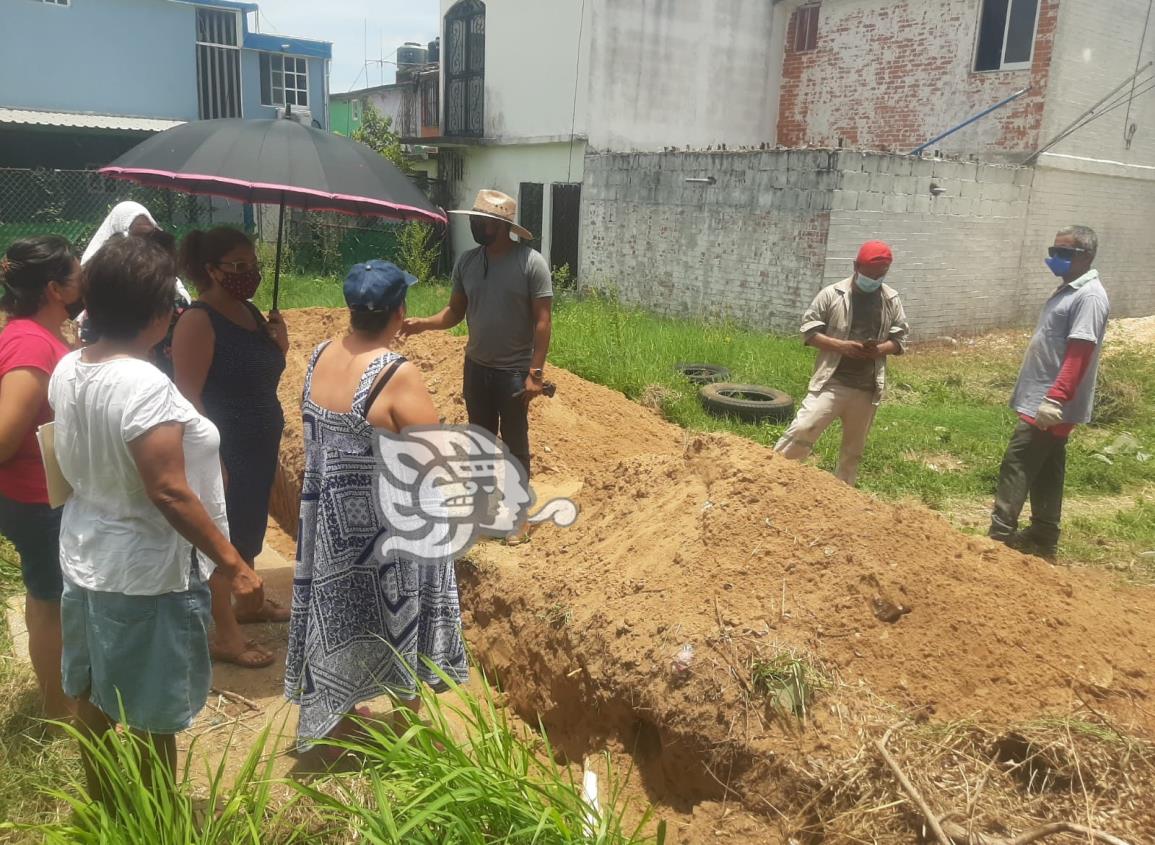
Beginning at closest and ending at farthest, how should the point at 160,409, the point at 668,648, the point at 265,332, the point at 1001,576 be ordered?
the point at 160,409
the point at 668,648
the point at 1001,576
the point at 265,332

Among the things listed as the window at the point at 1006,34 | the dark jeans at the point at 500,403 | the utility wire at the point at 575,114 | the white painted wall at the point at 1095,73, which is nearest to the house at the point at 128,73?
the utility wire at the point at 575,114

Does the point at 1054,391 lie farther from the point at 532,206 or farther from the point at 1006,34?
the point at 532,206

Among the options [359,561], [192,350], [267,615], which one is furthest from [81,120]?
[359,561]

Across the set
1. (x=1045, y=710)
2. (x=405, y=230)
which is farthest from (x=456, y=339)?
(x=405, y=230)

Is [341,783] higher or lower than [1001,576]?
lower

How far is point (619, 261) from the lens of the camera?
14281 mm

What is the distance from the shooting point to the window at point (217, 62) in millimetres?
19719

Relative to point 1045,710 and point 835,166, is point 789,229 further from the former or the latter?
point 1045,710

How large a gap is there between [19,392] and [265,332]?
0.98 meters

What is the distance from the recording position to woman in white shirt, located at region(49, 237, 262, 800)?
2.19m

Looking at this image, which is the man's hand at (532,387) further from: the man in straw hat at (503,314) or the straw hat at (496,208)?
→ the straw hat at (496,208)

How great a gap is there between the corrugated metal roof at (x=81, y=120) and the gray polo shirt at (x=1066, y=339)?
15.6 metres

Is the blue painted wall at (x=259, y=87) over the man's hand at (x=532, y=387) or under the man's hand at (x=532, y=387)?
over

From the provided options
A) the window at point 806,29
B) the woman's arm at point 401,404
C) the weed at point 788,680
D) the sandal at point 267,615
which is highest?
the window at point 806,29
